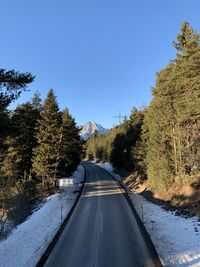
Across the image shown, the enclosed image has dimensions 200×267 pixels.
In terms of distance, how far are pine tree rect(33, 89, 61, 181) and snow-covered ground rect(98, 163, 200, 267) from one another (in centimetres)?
2024

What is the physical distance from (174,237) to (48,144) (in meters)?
28.9

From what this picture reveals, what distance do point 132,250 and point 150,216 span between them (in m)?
9.31

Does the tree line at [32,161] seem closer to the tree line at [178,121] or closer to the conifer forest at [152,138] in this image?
the conifer forest at [152,138]

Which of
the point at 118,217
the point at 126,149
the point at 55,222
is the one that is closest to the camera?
the point at 55,222

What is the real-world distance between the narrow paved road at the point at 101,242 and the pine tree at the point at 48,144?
47.1ft

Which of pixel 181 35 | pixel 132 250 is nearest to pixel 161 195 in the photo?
pixel 181 35

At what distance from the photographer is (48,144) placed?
148 ft

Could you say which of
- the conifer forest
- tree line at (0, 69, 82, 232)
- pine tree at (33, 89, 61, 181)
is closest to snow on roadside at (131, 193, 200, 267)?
the conifer forest

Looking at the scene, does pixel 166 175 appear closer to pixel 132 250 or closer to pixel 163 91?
pixel 163 91

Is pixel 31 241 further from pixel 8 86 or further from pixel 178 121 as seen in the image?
pixel 178 121

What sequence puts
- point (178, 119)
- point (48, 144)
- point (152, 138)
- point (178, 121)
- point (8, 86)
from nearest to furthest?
point (8, 86)
point (178, 119)
point (178, 121)
point (152, 138)
point (48, 144)

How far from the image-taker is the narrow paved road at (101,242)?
1544cm

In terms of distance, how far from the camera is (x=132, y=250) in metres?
17.2

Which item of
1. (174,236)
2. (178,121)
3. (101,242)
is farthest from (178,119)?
(101,242)
